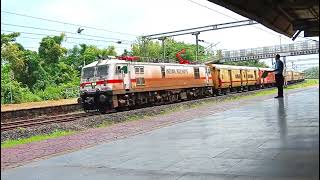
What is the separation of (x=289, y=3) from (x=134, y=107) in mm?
13640

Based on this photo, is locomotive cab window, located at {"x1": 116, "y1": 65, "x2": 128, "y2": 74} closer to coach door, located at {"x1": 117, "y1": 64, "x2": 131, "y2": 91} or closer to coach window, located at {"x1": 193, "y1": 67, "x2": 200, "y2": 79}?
coach door, located at {"x1": 117, "y1": 64, "x2": 131, "y2": 91}

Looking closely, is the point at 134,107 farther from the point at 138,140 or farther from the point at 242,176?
the point at 242,176

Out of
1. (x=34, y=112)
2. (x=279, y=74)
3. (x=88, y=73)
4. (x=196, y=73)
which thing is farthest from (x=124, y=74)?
(x=279, y=74)

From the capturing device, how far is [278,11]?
988 cm

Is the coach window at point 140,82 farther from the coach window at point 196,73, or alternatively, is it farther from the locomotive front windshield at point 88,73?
the coach window at point 196,73

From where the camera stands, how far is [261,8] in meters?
9.07

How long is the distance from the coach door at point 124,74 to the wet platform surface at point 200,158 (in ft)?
39.0

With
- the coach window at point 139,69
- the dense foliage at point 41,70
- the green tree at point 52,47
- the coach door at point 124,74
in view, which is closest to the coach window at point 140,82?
the coach window at point 139,69

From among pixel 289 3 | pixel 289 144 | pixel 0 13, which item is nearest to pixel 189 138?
pixel 289 144

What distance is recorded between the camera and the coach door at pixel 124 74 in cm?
2013

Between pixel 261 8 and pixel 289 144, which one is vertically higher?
pixel 261 8

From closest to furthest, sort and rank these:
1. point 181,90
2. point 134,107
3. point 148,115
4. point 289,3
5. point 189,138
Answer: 1. point 189,138
2. point 289,3
3. point 148,115
4. point 134,107
5. point 181,90

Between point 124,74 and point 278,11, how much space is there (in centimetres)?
1141

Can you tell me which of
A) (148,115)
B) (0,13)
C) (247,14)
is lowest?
(148,115)
